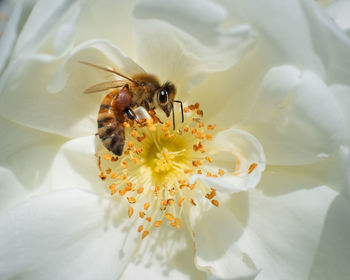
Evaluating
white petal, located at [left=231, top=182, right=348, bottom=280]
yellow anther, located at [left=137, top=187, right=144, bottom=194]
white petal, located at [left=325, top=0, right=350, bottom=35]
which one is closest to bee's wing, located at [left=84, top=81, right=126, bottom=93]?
yellow anther, located at [left=137, top=187, right=144, bottom=194]

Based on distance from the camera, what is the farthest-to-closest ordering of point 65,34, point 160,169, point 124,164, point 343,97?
point 160,169
point 124,164
point 343,97
point 65,34

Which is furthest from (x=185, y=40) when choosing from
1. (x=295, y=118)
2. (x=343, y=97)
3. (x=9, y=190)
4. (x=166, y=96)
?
(x=9, y=190)

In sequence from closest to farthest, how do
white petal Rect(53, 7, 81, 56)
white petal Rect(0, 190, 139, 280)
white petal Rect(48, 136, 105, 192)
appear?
white petal Rect(53, 7, 81, 56)
white petal Rect(0, 190, 139, 280)
white petal Rect(48, 136, 105, 192)

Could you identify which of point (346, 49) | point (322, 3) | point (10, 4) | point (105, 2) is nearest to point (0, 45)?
point (105, 2)

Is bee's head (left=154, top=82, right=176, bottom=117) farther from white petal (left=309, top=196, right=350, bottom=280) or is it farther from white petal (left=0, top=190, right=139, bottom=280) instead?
white petal (left=309, top=196, right=350, bottom=280)

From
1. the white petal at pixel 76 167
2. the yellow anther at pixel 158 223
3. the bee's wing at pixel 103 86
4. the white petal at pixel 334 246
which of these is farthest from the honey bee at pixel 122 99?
the white petal at pixel 334 246

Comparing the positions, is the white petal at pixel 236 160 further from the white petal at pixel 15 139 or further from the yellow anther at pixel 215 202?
the white petal at pixel 15 139

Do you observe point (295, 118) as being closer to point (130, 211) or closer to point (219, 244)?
point (219, 244)
